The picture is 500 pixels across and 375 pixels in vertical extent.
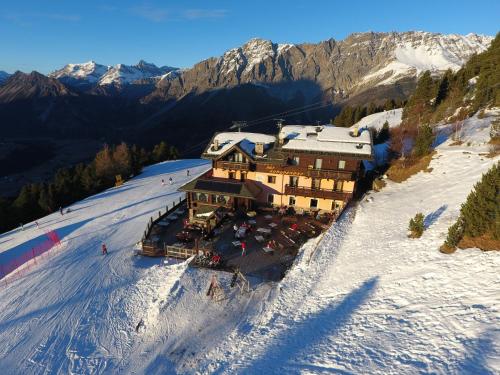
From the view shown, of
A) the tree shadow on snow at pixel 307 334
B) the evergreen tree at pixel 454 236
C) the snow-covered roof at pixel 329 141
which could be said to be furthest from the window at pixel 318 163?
the tree shadow on snow at pixel 307 334

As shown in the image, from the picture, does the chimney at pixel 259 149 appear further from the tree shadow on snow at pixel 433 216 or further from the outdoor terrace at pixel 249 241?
the tree shadow on snow at pixel 433 216

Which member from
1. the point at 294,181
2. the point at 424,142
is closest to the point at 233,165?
the point at 294,181

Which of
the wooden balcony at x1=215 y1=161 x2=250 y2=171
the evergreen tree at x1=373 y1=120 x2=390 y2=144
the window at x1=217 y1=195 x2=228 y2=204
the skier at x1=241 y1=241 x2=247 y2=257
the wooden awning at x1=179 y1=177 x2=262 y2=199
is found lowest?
the skier at x1=241 y1=241 x2=247 y2=257

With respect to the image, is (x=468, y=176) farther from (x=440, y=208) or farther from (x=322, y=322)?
(x=322, y=322)

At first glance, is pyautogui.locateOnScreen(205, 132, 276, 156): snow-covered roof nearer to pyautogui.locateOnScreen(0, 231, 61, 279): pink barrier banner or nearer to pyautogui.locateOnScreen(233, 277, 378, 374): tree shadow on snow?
pyautogui.locateOnScreen(0, 231, 61, 279): pink barrier banner

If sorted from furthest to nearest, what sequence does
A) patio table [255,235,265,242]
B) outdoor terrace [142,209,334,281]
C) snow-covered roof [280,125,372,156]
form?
snow-covered roof [280,125,372,156]
patio table [255,235,265,242]
outdoor terrace [142,209,334,281]

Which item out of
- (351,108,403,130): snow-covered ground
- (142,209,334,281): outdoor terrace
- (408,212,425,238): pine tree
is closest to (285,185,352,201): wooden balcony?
(142,209,334,281): outdoor terrace

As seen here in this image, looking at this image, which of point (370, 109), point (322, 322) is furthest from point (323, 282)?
point (370, 109)

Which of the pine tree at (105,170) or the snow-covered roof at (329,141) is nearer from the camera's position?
the snow-covered roof at (329,141)
